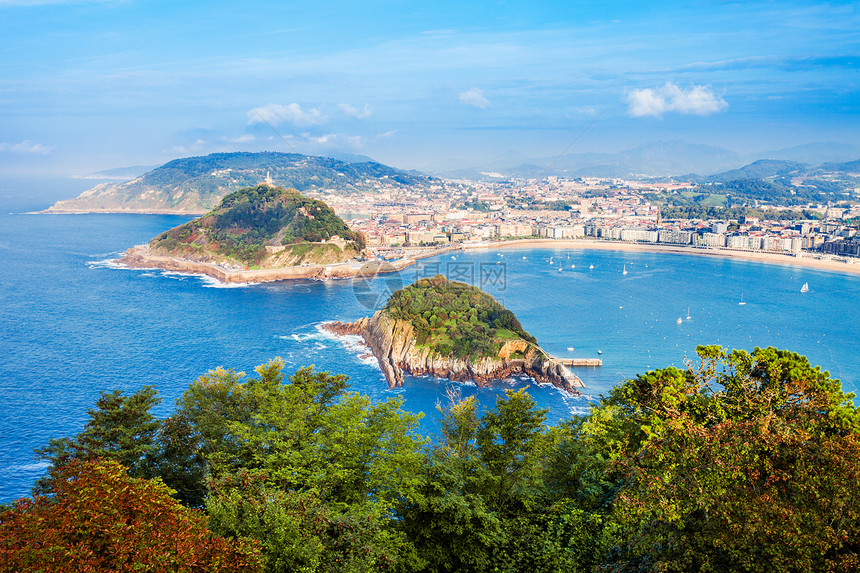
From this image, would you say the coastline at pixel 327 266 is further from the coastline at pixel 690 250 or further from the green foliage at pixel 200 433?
the green foliage at pixel 200 433

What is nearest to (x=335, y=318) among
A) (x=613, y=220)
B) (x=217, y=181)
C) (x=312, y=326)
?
(x=312, y=326)

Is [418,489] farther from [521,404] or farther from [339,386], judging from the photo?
[339,386]

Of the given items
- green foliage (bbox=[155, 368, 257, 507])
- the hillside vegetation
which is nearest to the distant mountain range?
green foliage (bbox=[155, 368, 257, 507])

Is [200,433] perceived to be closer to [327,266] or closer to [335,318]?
[335,318]

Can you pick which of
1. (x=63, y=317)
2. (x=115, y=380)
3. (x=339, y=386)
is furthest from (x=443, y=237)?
(x=339, y=386)

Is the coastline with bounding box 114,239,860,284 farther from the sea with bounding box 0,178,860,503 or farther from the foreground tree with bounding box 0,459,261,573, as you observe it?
the foreground tree with bounding box 0,459,261,573

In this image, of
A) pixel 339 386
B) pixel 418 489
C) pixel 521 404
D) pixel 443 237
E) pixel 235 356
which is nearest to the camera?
pixel 418 489
